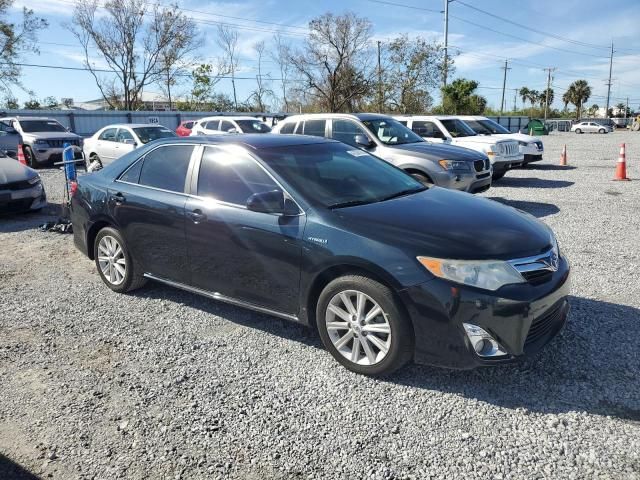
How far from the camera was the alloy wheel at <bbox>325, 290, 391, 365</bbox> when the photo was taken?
10.8ft

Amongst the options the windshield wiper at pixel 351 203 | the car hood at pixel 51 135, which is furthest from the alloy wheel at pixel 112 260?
the car hood at pixel 51 135

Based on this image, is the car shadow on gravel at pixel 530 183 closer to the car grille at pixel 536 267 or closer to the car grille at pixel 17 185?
the car grille at pixel 536 267

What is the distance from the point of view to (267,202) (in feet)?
11.9

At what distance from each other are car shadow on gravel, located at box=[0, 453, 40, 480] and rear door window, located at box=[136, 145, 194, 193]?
2.36 meters

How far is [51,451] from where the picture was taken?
2.73 metres

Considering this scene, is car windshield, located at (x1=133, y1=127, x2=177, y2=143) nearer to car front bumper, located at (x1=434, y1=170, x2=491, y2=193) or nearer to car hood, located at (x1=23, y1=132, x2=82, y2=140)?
car hood, located at (x1=23, y1=132, x2=82, y2=140)

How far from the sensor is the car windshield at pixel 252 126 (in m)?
16.8

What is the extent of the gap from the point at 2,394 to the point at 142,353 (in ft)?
2.98

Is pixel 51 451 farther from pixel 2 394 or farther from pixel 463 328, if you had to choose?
pixel 463 328

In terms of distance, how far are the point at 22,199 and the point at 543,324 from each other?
328 inches

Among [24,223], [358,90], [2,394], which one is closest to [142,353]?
[2,394]

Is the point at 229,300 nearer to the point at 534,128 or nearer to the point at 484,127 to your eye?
the point at 484,127

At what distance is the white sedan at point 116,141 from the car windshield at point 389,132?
6.92m

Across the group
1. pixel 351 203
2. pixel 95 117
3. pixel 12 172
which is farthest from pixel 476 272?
pixel 95 117
